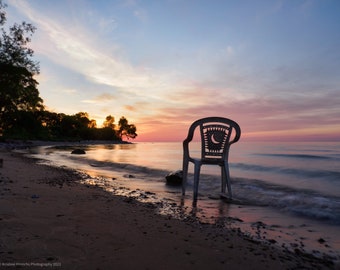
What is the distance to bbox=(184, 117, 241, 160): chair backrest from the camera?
6.19 meters

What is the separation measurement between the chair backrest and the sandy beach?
2560 millimetres

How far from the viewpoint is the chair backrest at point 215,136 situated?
244 inches

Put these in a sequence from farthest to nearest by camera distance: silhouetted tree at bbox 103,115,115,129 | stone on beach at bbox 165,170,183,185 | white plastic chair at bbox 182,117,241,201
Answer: silhouetted tree at bbox 103,115,115,129 < stone on beach at bbox 165,170,183,185 < white plastic chair at bbox 182,117,241,201

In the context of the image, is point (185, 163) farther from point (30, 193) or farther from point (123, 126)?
point (123, 126)

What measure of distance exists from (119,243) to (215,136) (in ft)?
13.3

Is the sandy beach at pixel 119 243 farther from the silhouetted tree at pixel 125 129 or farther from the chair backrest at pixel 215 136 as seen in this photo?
the silhouetted tree at pixel 125 129

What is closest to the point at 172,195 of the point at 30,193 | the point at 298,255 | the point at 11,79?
the point at 30,193

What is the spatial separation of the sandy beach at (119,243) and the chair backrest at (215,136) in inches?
101

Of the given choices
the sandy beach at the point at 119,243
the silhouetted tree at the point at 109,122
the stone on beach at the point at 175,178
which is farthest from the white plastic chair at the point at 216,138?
the silhouetted tree at the point at 109,122

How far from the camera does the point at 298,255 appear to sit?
2846 mm

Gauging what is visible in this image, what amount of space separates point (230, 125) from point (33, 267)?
514cm

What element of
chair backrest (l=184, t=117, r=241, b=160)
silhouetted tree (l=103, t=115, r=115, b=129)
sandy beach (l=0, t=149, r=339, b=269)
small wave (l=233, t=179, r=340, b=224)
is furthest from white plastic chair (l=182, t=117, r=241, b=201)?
silhouetted tree (l=103, t=115, r=115, b=129)

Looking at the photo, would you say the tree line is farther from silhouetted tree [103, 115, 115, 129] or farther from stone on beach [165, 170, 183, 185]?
silhouetted tree [103, 115, 115, 129]

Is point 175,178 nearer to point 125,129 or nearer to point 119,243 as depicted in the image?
point 119,243
